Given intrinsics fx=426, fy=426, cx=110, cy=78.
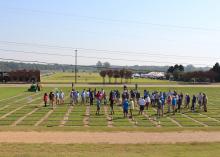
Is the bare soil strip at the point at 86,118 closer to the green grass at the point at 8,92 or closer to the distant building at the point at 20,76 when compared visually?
the green grass at the point at 8,92

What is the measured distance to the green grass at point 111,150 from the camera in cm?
1877

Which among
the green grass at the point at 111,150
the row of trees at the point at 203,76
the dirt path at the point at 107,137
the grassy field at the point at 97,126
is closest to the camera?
the green grass at the point at 111,150

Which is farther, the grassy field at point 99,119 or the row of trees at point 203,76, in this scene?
the row of trees at point 203,76

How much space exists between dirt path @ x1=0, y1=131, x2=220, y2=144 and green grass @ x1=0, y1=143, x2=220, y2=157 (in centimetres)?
114

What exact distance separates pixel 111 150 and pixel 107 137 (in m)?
3.43

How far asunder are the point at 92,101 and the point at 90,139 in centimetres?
1835

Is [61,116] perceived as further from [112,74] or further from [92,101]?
[112,74]

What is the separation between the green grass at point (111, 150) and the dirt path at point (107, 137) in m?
1.14

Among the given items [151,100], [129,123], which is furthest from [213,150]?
[151,100]

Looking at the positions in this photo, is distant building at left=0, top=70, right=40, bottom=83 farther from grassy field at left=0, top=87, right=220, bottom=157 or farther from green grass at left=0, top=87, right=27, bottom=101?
grassy field at left=0, top=87, right=220, bottom=157

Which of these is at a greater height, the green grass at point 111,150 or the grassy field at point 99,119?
the grassy field at point 99,119

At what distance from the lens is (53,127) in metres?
26.7

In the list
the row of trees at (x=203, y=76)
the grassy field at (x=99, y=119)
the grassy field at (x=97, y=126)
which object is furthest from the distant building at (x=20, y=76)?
the grassy field at (x=99, y=119)

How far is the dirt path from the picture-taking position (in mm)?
22297
